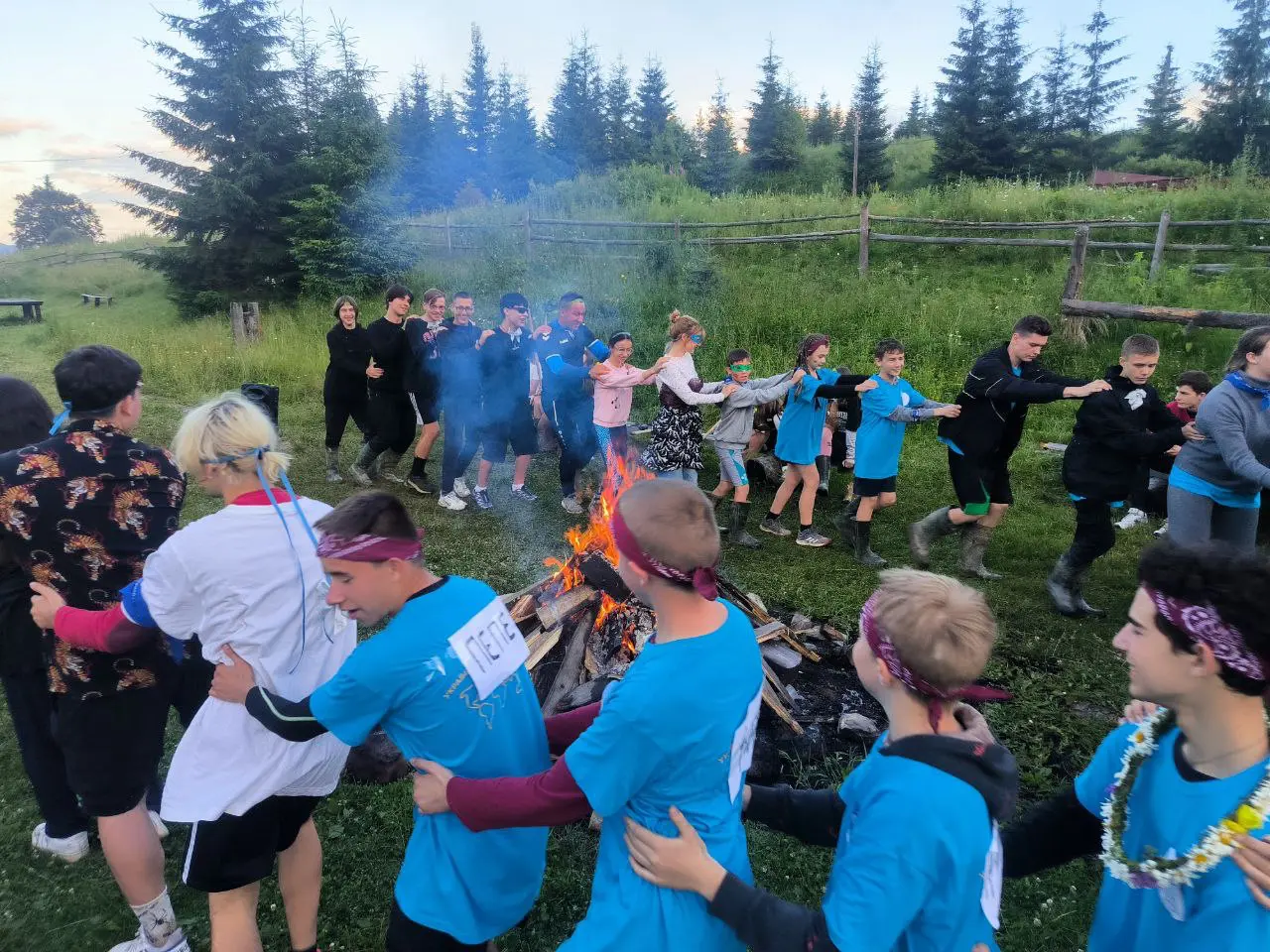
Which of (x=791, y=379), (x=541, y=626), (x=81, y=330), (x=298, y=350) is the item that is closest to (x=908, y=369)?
(x=791, y=379)

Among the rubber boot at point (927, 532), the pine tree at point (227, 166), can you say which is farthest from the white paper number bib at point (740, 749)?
the pine tree at point (227, 166)

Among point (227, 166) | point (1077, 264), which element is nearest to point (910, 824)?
point (1077, 264)

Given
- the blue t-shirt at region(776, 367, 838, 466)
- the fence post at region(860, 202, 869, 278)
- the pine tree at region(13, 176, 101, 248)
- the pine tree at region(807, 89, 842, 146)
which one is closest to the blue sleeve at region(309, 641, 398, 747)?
the blue t-shirt at region(776, 367, 838, 466)

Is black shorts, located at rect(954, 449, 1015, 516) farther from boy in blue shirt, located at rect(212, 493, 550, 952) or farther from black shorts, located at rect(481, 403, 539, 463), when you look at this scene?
boy in blue shirt, located at rect(212, 493, 550, 952)

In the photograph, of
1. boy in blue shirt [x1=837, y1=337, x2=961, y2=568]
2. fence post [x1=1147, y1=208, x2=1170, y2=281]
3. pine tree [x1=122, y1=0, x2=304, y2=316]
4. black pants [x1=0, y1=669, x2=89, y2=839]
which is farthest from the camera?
pine tree [x1=122, y1=0, x2=304, y2=316]

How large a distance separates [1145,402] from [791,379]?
9.05 feet

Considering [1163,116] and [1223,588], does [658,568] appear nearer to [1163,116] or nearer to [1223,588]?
[1223,588]

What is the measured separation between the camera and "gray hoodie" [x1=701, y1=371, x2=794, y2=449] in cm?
723

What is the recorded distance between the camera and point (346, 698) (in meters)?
1.88

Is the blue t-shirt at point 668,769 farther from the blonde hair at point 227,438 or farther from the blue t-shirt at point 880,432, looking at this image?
the blue t-shirt at point 880,432

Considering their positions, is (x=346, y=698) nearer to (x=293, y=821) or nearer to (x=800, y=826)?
(x=293, y=821)

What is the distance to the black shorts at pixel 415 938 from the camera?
6.84 ft

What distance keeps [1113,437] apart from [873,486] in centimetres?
192

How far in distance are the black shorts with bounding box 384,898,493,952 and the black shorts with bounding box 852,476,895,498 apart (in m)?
5.54
